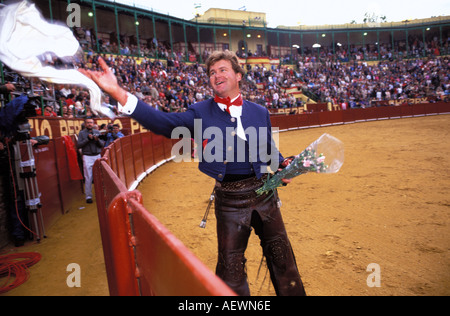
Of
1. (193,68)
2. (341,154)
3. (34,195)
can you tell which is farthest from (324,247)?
(193,68)

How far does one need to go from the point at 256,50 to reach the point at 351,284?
4146 centimetres

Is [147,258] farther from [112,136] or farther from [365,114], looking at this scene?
[365,114]

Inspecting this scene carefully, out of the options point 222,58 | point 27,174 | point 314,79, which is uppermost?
point 314,79

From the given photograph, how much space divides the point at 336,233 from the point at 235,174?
2796 mm

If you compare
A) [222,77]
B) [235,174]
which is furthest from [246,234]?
[222,77]

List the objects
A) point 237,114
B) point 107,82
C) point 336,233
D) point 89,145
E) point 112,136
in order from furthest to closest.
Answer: point 112,136 → point 89,145 → point 336,233 → point 237,114 → point 107,82

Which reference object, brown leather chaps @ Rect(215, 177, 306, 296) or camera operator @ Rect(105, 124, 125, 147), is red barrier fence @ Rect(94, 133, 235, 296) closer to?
brown leather chaps @ Rect(215, 177, 306, 296)

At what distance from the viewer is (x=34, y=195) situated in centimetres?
495

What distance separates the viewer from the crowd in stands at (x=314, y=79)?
21234 mm

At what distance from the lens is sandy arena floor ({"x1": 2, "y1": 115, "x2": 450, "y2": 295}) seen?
11.0ft

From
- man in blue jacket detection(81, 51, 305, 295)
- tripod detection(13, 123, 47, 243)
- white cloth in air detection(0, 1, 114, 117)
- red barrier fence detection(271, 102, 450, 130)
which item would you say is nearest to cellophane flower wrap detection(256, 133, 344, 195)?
man in blue jacket detection(81, 51, 305, 295)

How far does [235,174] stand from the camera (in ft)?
7.45

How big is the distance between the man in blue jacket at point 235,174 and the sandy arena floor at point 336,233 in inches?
16.6

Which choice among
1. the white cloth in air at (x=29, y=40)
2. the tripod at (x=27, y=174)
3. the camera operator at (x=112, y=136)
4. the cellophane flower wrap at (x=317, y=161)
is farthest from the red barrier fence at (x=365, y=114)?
the white cloth in air at (x=29, y=40)
